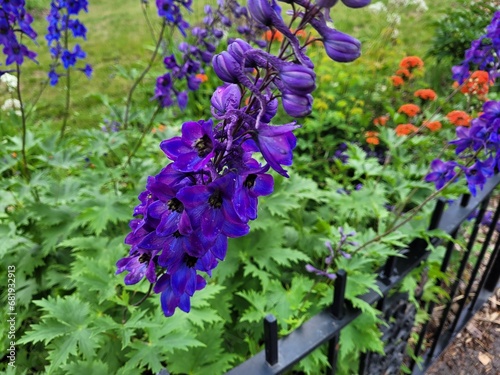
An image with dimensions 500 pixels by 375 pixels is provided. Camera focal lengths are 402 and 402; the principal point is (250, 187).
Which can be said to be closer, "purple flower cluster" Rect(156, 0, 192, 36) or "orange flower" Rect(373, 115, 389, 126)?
"purple flower cluster" Rect(156, 0, 192, 36)

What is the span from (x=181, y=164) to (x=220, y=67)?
184 mm

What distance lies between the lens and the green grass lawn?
5.52m

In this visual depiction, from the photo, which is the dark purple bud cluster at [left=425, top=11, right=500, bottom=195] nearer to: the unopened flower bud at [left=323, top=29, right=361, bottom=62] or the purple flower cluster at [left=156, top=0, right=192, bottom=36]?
the unopened flower bud at [left=323, top=29, right=361, bottom=62]

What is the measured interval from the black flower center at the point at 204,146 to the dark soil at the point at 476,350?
255 centimetres

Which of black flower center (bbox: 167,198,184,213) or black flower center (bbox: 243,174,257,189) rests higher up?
black flower center (bbox: 243,174,257,189)

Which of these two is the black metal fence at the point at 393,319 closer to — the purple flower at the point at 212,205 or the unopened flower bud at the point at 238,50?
the purple flower at the point at 212,205

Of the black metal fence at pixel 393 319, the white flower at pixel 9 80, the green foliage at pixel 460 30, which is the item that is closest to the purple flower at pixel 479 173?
the black metal fence at pixel 393 319

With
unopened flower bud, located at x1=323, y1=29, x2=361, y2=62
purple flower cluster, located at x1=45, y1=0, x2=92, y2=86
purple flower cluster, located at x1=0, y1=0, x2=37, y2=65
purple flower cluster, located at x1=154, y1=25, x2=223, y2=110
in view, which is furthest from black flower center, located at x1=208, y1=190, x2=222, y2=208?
purple flower cluster, located at x1=45, y1=0, x2=92, y2=86

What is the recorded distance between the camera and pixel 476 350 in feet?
8.84

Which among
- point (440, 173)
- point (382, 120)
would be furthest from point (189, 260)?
point (382, 120)

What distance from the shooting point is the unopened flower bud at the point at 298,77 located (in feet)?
2.11

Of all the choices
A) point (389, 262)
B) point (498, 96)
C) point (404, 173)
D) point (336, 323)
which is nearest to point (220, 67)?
point (336, 323)

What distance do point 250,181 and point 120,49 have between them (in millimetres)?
7992

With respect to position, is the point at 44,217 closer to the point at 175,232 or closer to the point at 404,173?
the point at 175,232
